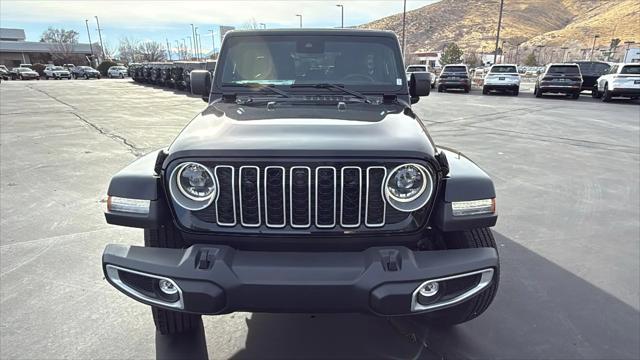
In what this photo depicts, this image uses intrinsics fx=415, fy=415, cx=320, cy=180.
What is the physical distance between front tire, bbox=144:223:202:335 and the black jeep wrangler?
0.01m

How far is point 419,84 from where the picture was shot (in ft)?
11.6

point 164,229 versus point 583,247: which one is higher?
point 164,229

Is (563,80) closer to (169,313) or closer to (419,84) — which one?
(419,84)

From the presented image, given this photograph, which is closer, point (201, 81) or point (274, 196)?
point (274, 196)

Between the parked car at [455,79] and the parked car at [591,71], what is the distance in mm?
5441

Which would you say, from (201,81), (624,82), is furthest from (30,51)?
(201,81)

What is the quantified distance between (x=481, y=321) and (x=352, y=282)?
142 centimetres

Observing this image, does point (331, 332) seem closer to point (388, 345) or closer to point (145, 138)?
point (388, 345)

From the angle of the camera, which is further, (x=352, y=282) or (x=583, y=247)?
(x=583, y=247)

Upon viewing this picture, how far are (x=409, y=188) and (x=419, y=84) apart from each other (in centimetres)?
177

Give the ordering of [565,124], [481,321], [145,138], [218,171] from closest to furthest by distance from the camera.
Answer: [218,171]
[481,321]
[145,138]
[565,124]

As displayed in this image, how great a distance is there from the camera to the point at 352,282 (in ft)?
6.02

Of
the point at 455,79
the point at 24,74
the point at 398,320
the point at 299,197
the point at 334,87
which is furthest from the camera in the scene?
the point at 24,74

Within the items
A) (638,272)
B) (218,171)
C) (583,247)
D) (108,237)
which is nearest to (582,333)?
(638,272)
